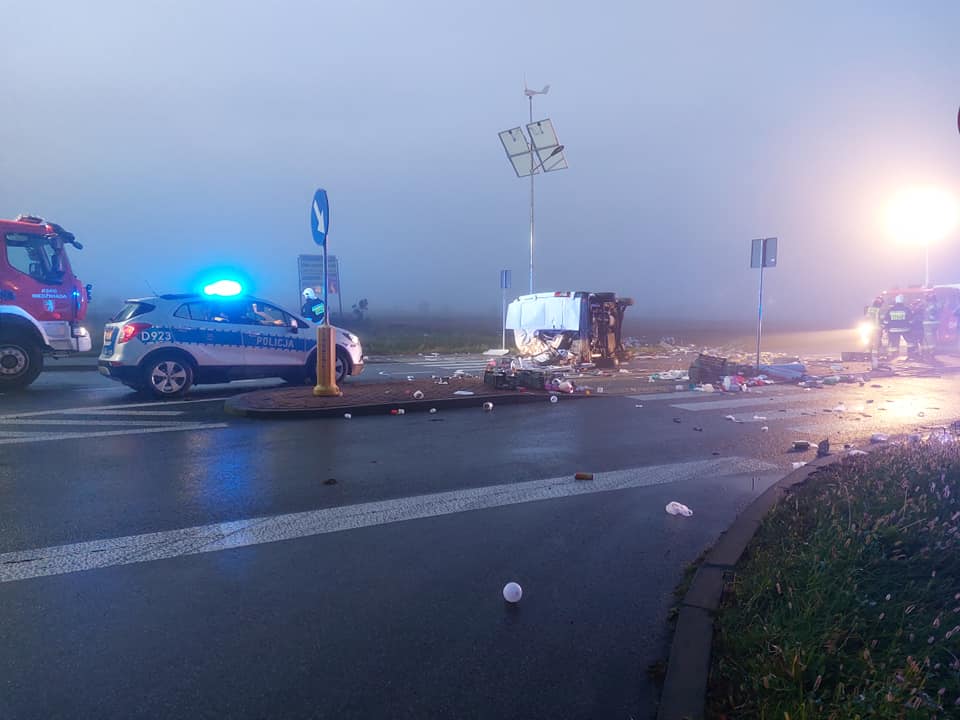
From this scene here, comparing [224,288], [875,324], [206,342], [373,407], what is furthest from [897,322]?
[206,342]

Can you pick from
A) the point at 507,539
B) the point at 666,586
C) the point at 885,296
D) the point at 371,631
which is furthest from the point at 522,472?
the point at 885,296

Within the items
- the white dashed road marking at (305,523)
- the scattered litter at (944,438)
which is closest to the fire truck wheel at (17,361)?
the white dashed road marking at (305,523)

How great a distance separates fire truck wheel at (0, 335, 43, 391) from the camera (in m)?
12.1

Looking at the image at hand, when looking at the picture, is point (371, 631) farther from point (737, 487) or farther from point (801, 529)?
point (737, 487)

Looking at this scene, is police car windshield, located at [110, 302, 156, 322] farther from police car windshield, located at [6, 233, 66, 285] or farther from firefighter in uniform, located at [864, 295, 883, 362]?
firefighter in uniform, located at [864, 295, 883, 362]

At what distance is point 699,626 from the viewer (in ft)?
10.9

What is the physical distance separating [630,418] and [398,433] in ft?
12.1

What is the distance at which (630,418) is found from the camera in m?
10.2

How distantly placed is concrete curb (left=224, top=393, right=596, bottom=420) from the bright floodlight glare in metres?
2.23

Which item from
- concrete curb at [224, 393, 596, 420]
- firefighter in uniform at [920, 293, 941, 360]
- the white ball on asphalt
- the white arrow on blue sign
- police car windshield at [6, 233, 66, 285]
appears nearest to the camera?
the white ball on asphalt

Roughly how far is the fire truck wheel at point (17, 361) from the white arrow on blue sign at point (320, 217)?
20.1 feet

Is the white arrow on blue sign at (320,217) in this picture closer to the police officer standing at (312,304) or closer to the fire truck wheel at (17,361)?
the fire truck wheel at (17,361)

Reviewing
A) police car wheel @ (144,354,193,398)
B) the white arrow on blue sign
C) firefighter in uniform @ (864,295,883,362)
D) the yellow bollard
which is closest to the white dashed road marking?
the yellow bollard

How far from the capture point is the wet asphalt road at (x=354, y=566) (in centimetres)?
293
